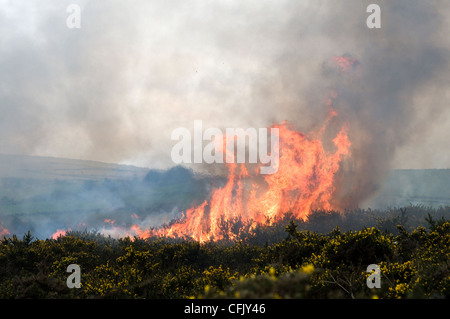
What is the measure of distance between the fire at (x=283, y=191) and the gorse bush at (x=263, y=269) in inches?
640

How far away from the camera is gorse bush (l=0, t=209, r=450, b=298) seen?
7.34m

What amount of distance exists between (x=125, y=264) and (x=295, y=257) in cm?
740

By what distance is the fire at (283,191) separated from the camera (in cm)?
3234

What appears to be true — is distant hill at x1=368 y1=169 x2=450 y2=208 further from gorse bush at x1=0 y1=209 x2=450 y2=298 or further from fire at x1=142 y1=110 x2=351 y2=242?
gorse bush at x1=0 y1=209 x2=450 y2=298

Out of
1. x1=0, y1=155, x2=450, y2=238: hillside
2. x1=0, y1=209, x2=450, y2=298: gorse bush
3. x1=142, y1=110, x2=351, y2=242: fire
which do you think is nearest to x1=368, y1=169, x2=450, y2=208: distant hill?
x1=0, y1=155, x2=450, y2=238: hillside

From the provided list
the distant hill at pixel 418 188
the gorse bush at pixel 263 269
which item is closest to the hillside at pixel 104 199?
the distant hill at pixel 418 188

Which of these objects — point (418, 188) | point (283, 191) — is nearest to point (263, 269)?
point (283, 191)

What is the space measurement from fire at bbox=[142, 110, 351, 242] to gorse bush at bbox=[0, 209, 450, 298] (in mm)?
16266

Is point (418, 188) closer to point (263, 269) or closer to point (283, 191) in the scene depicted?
point (283, 191)

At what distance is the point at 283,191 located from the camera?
33.3 meters

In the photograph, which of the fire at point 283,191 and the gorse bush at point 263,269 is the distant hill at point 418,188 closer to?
the fire at point 283,191
